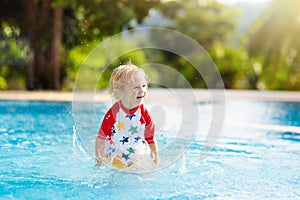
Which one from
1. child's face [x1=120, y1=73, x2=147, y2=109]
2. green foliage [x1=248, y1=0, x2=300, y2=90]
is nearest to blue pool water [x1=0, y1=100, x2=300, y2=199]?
child's face [x1=120, y1=73, x2=147, y2=109]

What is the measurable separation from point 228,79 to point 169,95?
5742mm

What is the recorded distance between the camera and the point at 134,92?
4.00 m

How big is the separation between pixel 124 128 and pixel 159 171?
80 cm

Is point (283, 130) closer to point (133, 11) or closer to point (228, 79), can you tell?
point (133, 11)

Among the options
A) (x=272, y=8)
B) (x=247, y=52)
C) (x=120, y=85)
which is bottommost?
(x=120, y=85)

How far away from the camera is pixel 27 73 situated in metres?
15.2

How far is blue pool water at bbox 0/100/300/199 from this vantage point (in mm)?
4059

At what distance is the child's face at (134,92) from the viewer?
3.98 meters

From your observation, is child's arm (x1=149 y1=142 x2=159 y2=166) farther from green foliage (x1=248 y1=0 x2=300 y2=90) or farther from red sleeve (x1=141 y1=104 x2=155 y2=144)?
green foliage (x1=248 y1=0 x2=300 y2=90)

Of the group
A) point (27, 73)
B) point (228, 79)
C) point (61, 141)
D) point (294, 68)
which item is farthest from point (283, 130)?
point (294, 68)

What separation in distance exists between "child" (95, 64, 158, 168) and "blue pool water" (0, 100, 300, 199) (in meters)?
0.26

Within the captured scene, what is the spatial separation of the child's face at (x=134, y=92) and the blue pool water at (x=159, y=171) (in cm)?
67

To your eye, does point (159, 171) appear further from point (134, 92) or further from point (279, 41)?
point (279, 41)

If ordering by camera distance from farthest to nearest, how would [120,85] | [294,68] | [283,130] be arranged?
[294,68] < [283,130] < [120,85]
